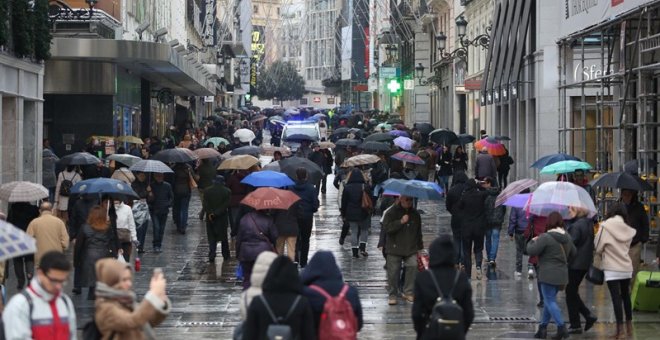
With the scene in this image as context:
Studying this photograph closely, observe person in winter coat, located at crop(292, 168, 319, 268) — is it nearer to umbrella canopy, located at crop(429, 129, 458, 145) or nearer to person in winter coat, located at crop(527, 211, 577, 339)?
person in winter coat, located at crop(527, 211, 577, 339)

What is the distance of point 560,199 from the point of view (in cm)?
1606

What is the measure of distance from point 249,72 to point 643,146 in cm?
13332

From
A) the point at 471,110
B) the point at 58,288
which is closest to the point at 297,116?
the point at 471,110

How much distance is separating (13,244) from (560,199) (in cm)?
747

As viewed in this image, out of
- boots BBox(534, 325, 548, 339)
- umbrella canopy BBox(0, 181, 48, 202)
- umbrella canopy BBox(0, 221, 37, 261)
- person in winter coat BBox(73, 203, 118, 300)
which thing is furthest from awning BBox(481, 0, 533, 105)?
umbrella canopy BBox(0, 221, 37, 261)

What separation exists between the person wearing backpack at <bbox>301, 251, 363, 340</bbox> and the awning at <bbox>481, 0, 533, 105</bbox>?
2856cm

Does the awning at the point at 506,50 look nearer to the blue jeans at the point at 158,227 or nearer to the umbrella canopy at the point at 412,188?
the blue jeans at the point at 158,227

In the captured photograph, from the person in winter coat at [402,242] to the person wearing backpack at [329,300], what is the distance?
7.31 meters

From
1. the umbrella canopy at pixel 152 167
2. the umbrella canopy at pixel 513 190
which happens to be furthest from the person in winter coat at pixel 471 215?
the umbrella canopy at pixel 152 167

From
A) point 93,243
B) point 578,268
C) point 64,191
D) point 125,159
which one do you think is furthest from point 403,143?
point 578,268

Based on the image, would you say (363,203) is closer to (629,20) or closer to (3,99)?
(629,20)

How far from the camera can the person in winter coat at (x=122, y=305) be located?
8992 mm

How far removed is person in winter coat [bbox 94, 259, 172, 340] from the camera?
29.5 ft

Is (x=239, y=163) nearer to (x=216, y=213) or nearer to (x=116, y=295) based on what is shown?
(x=216, y=213)
